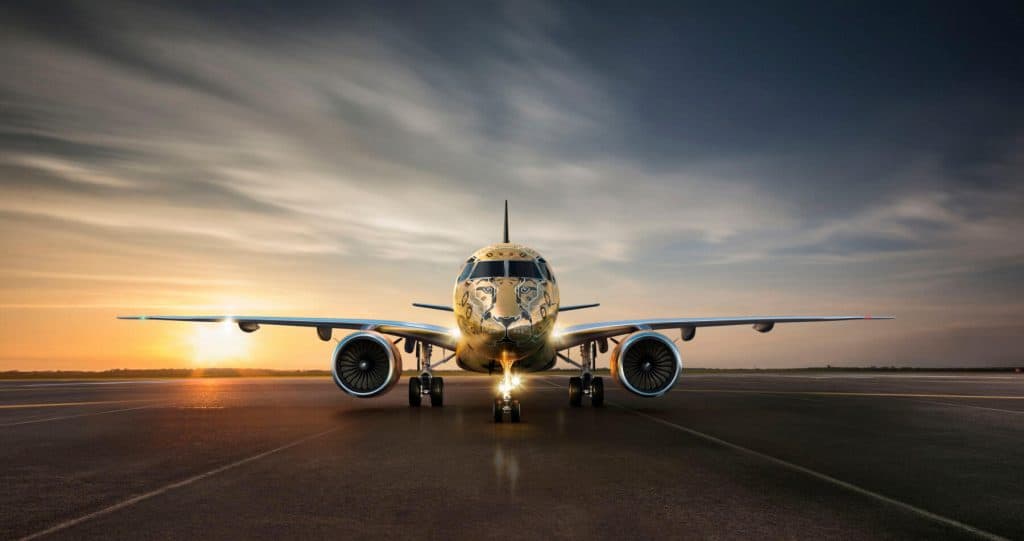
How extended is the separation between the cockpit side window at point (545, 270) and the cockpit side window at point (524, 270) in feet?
0.85

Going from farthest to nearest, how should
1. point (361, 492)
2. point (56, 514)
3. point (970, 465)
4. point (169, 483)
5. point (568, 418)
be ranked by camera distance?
point (568, 418) < point (970, 465) < point (169, 483) < point (361, 492) < point (56, 514)

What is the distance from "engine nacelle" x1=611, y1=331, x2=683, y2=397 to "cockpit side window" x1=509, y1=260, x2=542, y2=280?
284cm

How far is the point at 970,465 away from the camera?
8.33 metres

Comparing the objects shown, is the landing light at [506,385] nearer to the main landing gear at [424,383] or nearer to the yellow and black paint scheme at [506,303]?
the yellow and black paint scheme at [506,303]

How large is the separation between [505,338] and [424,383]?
4.97 m

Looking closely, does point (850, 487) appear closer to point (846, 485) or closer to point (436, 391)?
point (846, 485)

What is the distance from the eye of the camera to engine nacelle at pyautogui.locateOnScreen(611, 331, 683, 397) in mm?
15844

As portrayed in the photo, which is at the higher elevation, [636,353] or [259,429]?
[636,353]

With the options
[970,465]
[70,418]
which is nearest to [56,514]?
[970,465]

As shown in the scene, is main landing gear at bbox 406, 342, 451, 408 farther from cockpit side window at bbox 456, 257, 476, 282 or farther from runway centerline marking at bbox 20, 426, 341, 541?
runway centerline marking at bbox 20, 426, 341, 541

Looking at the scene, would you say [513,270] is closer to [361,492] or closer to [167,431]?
[167,431]

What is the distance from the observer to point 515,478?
7.40 m

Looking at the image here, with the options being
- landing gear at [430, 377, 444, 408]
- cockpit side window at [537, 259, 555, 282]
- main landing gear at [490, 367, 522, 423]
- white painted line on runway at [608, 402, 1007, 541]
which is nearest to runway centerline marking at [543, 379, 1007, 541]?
white painted line on runway at [608, 402, 1007, 541]

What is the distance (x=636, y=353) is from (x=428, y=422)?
214 inches
